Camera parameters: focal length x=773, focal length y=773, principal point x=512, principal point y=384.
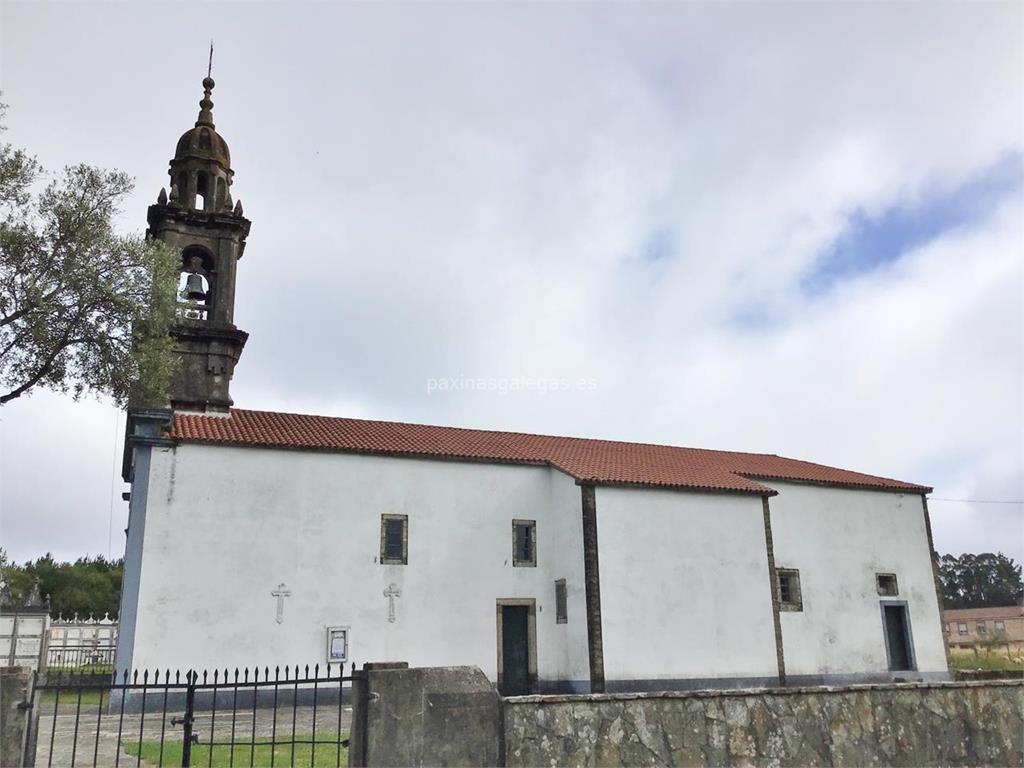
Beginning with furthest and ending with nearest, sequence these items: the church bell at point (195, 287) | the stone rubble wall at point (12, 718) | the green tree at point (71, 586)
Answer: the green tree at point (71, 586) < the church bell at point (195, 287) < the stone rubble wall at point (12, 718)

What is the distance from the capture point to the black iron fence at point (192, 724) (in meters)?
7.54

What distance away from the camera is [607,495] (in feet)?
72.0

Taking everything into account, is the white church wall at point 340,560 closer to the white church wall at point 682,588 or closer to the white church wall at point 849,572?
the white church wall at point 682,588

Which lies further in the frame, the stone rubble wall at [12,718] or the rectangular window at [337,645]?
the rectangular window at [337,645]

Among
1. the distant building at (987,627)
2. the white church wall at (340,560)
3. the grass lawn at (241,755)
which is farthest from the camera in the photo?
the distant building at (987,627)

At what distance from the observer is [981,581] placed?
103500 millimetres

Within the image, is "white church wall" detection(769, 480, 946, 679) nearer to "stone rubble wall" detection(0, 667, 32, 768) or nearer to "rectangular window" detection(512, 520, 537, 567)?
"rectangular window" detection(512, 520, 537, 567)

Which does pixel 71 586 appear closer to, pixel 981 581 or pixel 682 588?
Answer: pixel 682 588

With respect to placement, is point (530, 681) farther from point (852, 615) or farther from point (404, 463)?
point (852, 615)

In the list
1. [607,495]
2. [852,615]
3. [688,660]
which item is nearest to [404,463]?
[607,495]

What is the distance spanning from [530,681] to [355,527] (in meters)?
6.55

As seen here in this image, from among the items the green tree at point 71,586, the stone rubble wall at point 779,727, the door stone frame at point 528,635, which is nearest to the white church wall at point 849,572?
the door stone frame at point 528,635

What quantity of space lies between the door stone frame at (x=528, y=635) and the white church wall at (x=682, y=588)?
241cm

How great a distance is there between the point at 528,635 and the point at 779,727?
15.3m
